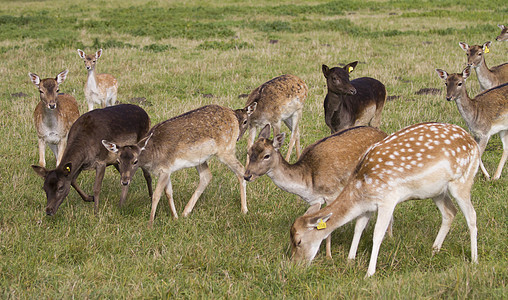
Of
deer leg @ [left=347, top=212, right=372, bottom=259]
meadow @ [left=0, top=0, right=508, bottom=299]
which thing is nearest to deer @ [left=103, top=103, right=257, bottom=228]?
meadow @ [left=0, top=0, right=508, bottom=299]

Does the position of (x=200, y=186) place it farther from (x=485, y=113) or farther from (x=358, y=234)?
(x=485, y=113)

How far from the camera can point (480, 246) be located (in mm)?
5352

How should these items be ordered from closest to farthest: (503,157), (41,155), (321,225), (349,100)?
(321,225)
(503,157)
(41,155)
(349,100)

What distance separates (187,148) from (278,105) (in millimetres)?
2633

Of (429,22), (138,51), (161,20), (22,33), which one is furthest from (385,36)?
(22,33)

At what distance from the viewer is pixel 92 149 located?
6.73 meters

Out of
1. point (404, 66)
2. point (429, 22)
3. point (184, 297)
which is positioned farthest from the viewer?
point (429, 22)

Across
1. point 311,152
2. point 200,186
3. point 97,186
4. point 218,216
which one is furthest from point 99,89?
point 311,152

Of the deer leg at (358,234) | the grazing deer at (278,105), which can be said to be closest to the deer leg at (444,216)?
the deer leg at (358,234)

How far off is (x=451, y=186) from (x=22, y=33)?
1898 centimetres

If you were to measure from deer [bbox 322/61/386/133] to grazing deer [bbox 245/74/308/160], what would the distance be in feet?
1.89

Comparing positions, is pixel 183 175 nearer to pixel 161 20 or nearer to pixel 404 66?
pixel 404 66

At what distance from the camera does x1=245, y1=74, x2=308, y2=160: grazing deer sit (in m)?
8.65

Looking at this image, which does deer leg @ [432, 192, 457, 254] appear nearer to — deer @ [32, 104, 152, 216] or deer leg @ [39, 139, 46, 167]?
deer @ [32, 104, 152, 216]
